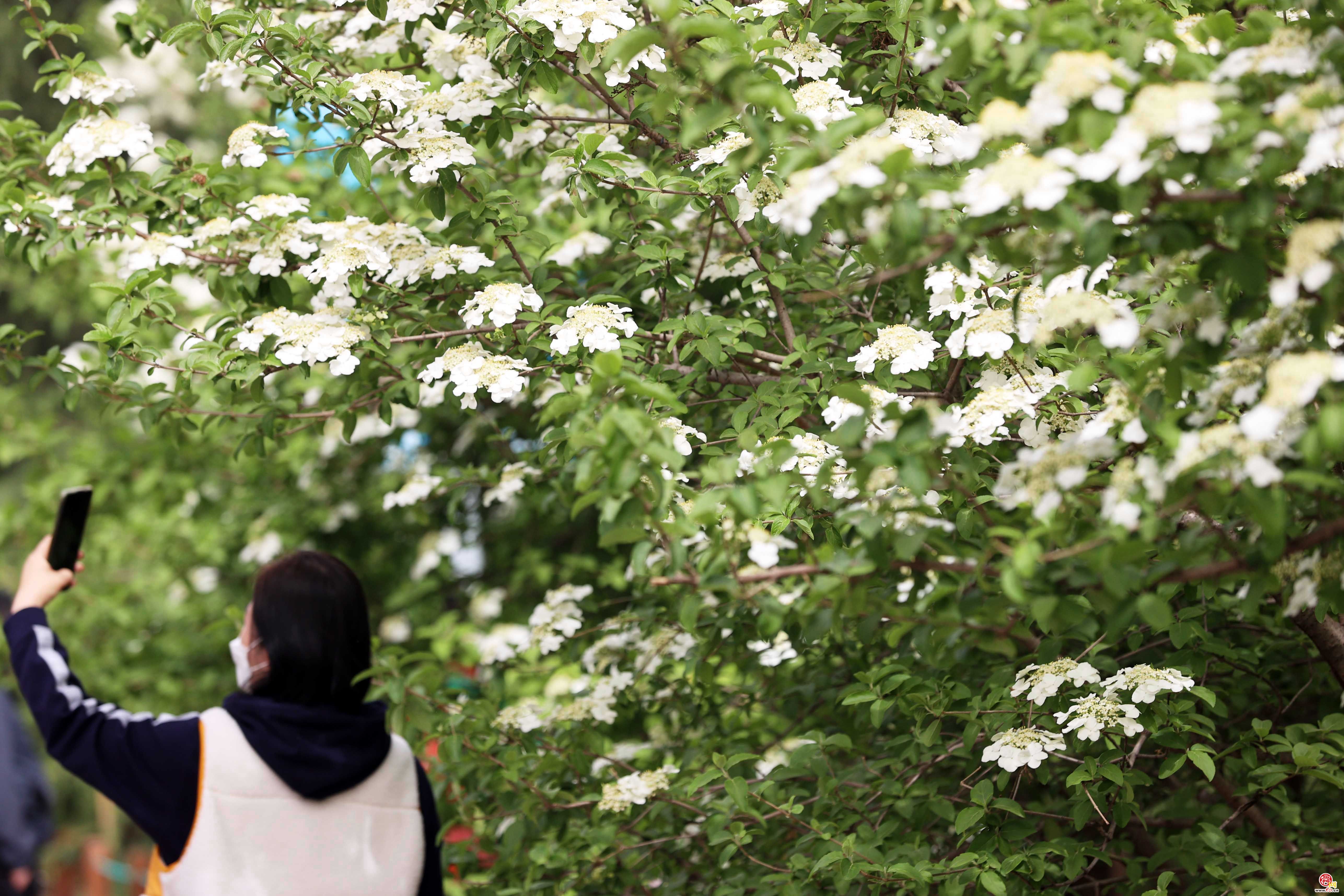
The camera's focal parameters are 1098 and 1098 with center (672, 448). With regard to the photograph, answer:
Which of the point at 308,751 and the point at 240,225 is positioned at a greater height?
the point at 240,225

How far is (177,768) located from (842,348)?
146 cm

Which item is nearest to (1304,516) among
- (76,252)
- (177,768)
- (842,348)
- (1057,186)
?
(1057,186)

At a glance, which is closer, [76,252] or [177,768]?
[177,768]

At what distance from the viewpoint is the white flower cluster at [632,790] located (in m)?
2.16

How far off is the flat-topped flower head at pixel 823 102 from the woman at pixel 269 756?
3.82 ft

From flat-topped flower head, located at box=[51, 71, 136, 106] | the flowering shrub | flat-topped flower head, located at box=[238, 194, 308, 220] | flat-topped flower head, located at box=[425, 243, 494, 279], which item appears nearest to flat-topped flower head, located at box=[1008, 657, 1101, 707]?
the flowering shrub

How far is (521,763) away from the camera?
231 centimetres

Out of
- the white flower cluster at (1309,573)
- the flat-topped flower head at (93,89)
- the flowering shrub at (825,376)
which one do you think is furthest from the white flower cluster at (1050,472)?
the flat-topped flower head at (93,89)

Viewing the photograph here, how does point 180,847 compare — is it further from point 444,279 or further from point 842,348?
point 842,348

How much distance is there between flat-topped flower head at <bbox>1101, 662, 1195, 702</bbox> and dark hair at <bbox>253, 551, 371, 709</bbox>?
130 cm

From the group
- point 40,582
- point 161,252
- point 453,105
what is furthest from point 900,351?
point 40,582

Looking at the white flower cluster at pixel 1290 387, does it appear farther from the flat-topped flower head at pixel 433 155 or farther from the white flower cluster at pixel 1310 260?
the flat-topped flower head at pixel 433 155

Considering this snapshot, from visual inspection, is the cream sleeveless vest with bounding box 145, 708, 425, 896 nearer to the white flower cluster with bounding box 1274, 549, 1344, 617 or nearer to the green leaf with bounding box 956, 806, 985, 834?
the green leaf with bounding box 956, 806, 985, 834

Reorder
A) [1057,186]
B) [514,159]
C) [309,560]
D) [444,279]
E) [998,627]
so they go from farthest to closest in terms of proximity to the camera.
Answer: [514,159], [444,279], [309,560], [998,627], [1057,186]
